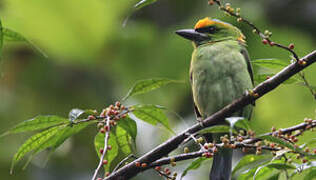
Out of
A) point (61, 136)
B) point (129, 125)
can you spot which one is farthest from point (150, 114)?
point (61, 136)

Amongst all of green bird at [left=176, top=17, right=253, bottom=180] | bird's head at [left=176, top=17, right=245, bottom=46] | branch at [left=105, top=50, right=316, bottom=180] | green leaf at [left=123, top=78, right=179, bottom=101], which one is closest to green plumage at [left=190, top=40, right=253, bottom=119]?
green bird at [left=176, top=17, right=253, bottom=180]

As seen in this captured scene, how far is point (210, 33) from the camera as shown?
324 cm

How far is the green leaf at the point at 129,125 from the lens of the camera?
1.97 m

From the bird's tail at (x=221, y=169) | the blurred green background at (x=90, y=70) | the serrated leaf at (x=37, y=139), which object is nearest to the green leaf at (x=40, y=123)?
the serrated leaf at (x=37, y=139)

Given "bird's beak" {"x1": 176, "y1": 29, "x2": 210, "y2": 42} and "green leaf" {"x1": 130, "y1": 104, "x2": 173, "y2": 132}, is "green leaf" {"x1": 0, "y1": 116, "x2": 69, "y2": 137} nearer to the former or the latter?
"green leaf" {"x1": 130, "y1": 104, "x2": 173, "y2": 132}

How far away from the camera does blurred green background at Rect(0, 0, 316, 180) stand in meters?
3.96

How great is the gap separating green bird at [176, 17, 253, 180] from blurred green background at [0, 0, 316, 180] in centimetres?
97

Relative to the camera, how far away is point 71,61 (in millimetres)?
4094

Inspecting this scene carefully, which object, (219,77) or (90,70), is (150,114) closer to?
(219,77)

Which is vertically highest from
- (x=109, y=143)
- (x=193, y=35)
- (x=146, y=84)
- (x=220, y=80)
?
(x=193, y=35)

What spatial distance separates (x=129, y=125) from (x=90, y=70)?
225 cm

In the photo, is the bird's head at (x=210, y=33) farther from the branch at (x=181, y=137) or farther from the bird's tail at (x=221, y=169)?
the branch at (x=181, y=137)

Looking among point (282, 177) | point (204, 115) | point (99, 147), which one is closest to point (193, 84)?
point (204, 115)

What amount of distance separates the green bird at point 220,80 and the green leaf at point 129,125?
80cm
